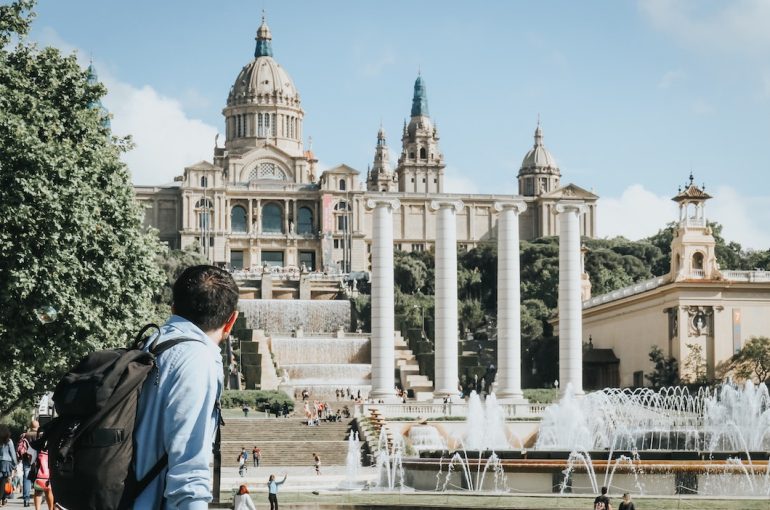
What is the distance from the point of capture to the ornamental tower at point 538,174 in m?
176

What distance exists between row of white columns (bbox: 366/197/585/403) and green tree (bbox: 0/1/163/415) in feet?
70.5

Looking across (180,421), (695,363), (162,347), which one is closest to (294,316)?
A: (695,363)

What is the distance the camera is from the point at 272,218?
493 ft

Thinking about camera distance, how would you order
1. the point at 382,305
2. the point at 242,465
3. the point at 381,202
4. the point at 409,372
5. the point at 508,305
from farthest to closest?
the point at 409,372 < the point at 508,305 < the point at 381,202 < the point at 382,305 < the point at 242,465

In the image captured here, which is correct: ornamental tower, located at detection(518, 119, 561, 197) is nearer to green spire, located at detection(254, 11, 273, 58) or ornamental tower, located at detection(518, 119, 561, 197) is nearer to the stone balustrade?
green spire, located at detection(254, 11, 273, 58)

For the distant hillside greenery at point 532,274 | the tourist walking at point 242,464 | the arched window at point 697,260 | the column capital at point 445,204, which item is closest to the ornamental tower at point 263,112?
the distant hillside greenery at point 532,274

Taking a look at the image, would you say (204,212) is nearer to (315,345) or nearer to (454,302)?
(315,345)

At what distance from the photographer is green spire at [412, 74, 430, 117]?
625 feet

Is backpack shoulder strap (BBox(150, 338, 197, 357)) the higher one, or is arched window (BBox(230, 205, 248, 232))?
arched window (BBox(230, 205, 248, 232))

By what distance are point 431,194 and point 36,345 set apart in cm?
13913

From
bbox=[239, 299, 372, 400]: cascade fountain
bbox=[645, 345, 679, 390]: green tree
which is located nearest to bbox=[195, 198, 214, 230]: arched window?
bbox=[239, 299, 372, 400]: cascade fountain

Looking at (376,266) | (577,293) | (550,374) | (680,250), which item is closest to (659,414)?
(577,293)

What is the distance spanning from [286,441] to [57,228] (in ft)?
74.5

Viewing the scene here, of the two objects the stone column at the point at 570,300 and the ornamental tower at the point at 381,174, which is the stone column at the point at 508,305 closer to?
the stone column at the point at 570,300
